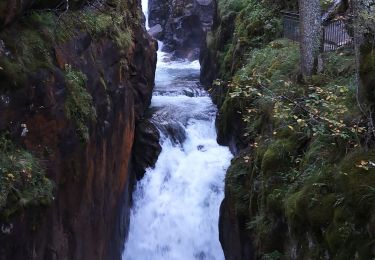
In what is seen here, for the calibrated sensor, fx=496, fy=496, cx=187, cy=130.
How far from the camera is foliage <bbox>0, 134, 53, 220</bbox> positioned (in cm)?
598

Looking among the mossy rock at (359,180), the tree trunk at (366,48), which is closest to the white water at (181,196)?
the mossy rock at (359,180)

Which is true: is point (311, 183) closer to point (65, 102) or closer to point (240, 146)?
point (65, 102)

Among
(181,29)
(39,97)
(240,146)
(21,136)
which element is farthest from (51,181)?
(181,29)

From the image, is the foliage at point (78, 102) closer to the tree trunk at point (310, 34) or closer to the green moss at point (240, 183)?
the green moss at point (240, 183)

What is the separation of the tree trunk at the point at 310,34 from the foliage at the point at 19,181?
18.5 ft

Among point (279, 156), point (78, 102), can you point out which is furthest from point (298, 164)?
point (78, 102)

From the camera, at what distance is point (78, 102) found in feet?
26.5

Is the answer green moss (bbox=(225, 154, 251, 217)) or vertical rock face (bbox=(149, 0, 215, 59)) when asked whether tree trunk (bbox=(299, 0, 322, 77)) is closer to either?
green moss (bbox=(225, 154, 251, 217))

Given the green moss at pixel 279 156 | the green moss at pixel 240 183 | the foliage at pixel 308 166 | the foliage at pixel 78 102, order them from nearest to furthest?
1. the foliage at pixel 308 166
2. the foliage at pixel 78 102
3. the green moss at pixel 279 156
4. the green moss at pixel 240 183

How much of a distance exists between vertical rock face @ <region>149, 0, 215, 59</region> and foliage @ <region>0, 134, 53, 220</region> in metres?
25.2

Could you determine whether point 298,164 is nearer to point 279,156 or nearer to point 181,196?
point 279,156

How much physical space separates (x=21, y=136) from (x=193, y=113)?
33.9ft

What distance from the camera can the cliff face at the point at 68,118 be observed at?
6.61 metres

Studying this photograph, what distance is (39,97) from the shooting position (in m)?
7.07
